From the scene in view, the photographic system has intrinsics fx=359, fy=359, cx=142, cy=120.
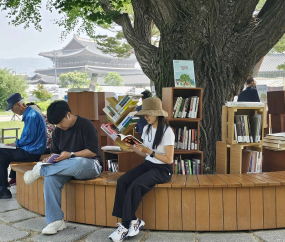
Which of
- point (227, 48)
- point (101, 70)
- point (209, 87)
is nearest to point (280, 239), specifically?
point (209, 87)

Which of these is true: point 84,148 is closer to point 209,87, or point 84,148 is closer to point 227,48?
point 209,87

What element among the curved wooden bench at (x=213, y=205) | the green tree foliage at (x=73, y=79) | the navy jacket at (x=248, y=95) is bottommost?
the curved wooden bench at (x=213, y=205)

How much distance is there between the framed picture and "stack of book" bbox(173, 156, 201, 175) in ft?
3.16

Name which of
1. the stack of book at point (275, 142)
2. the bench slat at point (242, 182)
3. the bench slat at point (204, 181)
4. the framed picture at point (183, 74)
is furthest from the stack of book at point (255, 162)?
the framed picture at point (183, 74)

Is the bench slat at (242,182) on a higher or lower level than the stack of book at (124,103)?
lower

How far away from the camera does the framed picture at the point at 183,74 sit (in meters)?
4.66

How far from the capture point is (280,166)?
4.72m

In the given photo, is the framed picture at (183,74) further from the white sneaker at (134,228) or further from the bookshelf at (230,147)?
the white sneaker at (134,228)

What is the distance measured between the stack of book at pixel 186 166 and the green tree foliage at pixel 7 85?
28.5m

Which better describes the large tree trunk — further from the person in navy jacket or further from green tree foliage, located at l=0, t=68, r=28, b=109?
green tree foliage, located at l=0, t=68, r=28, b=109

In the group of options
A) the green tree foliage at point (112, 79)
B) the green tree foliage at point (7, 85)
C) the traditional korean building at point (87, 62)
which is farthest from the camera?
the green tree foliage at point (112, 79)

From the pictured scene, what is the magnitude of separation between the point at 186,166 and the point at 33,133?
7.29 feet

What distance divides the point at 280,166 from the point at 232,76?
174 centimetres

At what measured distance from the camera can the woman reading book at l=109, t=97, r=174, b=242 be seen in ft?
11.2
